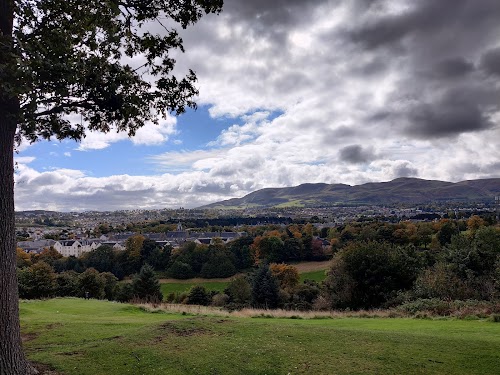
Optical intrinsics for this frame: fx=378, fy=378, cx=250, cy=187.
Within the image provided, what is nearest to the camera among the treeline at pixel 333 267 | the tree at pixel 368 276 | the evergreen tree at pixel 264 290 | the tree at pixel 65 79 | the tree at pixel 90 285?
the tree at pixel 65 79

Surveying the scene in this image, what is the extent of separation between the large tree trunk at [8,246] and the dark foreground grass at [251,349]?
1119 mm

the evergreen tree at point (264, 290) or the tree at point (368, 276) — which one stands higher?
the tree at point (368, 276)

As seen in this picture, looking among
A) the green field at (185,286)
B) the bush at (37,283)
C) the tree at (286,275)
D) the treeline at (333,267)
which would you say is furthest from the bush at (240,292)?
the bush at (37,283)

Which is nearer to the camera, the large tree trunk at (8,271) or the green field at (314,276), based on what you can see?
the large tree trunk at (8,271)

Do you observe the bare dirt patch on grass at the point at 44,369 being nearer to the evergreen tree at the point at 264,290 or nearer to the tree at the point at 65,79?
the tree at the point at 65,79

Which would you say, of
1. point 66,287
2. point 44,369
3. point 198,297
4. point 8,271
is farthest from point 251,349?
point 66,287

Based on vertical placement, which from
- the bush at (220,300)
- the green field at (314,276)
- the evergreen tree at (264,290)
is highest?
the evergreen tree at (264,290)

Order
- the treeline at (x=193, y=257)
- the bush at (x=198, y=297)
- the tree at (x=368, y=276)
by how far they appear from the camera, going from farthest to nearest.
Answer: the treeline at (x=193, y=257) < the bush at (x=198, y=297) < the tree at (x=368, y=276)

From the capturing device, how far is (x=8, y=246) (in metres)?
7.64

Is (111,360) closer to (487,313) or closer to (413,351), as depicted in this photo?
(413,351)

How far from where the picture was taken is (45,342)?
36.1 feet

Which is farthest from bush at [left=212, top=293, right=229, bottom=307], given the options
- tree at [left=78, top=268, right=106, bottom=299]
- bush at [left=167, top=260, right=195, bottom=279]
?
bush at [left=167, top=260, right=195, bottom=279]

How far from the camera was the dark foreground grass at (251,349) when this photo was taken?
884 centimetres

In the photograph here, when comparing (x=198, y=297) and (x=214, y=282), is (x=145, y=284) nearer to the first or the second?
(x=198, y=297)
